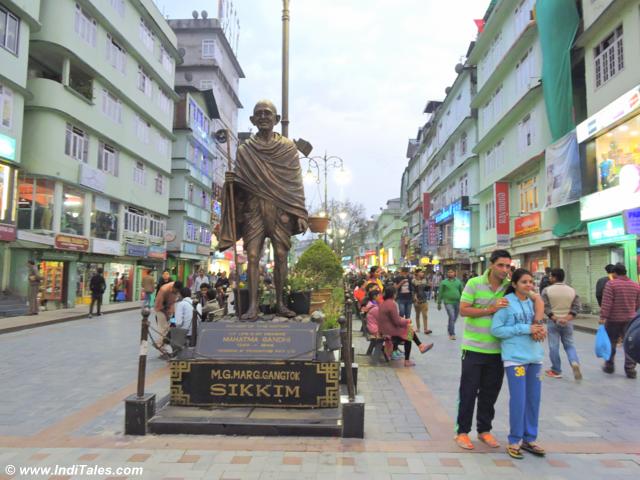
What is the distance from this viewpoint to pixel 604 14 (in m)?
14.9

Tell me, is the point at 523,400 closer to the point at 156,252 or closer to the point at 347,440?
the point at 347,440

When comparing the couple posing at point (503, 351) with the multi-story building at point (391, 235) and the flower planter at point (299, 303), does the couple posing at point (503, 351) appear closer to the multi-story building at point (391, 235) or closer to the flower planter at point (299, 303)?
the flower planter at point (299, 303)

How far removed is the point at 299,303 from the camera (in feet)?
21.6

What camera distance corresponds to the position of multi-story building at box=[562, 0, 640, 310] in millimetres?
13766

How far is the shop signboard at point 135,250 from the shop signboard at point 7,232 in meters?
9.52

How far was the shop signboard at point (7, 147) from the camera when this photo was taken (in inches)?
610

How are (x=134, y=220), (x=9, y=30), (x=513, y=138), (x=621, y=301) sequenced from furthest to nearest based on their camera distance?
(x=134, y=220)
(x=513, y=138)
(x=9, y=30)
(x=621, y=301)

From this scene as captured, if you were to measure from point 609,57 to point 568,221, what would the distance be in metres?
5.84

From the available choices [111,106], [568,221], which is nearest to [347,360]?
[568,221]

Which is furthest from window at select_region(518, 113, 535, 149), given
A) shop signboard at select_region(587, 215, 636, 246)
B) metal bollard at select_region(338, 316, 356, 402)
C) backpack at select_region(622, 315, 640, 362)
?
backpack at select_region(622, 315, 640, 362)

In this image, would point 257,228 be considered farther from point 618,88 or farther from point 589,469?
point 618,88

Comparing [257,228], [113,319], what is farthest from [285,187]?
[113,319]

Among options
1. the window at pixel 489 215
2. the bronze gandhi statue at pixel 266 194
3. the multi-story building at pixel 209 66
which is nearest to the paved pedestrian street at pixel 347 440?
the bronze gandhi statue at pixel 266 194

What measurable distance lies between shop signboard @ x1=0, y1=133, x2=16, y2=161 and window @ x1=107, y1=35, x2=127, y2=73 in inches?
342
